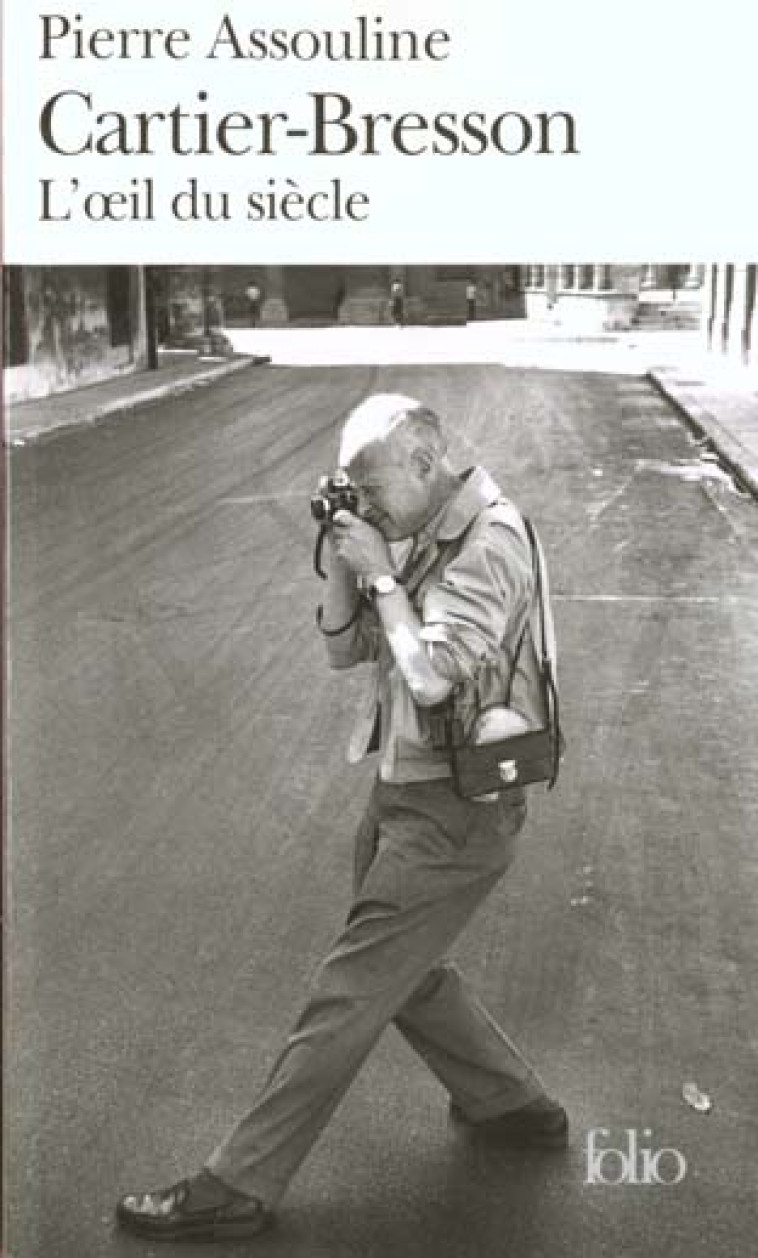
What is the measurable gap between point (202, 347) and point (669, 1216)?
2740 centimetres

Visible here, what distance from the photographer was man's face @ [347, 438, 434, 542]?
320 centimetres

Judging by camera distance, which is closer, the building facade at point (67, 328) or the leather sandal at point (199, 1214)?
the leather sandal at point (199, 1214)

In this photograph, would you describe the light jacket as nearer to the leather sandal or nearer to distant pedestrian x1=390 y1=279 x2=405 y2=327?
the leather sandal

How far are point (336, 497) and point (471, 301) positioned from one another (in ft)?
112

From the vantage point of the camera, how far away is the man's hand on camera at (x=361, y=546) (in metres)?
3.26

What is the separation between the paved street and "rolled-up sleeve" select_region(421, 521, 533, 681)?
117 centimetres

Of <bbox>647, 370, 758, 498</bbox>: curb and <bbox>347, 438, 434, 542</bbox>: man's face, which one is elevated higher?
<bbox>347, 438, 434, 542</bbox>: man's face

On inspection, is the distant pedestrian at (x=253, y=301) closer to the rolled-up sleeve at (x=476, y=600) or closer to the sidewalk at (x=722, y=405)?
the sidewalk at (x=722, y=405)

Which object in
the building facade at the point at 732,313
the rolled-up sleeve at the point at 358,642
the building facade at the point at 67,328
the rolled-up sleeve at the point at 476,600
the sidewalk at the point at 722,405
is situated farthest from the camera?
the building facade at the point at 732,313

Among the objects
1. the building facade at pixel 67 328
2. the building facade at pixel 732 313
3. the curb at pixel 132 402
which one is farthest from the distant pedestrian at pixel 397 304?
the building facade at pixel 67 328

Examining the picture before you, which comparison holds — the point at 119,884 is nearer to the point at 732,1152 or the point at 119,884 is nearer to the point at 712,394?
the point at 732,1152

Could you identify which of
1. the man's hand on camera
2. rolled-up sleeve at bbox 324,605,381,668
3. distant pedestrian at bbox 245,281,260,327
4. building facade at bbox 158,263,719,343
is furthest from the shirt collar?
distant pedestrian at bbox 245,281,260,327

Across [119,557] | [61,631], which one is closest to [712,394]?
[119,557]

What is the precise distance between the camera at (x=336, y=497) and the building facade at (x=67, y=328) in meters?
14.7
